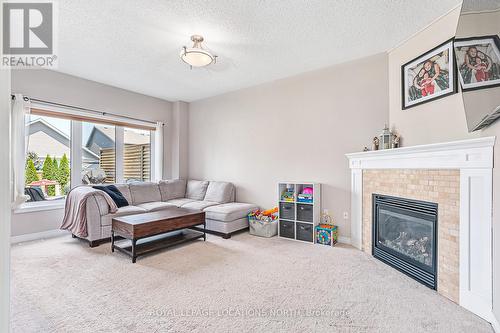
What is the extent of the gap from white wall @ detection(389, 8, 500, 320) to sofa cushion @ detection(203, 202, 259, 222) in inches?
99.4

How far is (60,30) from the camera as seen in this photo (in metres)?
A: 2.71

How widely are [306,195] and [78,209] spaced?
324 cm

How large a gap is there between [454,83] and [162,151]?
4.98m

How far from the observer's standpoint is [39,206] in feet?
12.5

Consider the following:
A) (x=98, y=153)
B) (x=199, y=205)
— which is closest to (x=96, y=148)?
(x=98, y=153)

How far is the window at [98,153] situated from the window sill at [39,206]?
524mm

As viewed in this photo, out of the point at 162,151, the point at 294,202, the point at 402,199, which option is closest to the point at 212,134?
the point at 162,151

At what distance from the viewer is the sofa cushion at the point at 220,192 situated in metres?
4.68

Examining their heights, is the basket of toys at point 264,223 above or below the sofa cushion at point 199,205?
below

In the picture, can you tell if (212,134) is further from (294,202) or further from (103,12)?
(103,12)

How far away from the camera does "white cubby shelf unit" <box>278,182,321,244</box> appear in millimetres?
3670

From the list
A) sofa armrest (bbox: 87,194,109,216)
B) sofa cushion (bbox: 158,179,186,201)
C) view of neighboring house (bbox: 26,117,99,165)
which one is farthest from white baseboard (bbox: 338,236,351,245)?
view of neighboring house (bbox: 26,117,99,165)

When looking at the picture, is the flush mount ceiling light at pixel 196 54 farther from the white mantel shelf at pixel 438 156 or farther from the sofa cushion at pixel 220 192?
the sofa cushion at pixel 220 192

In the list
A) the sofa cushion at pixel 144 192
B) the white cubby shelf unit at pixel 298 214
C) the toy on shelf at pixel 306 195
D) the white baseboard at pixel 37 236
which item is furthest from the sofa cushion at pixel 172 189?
the toy on shelf at pixel 306 195
